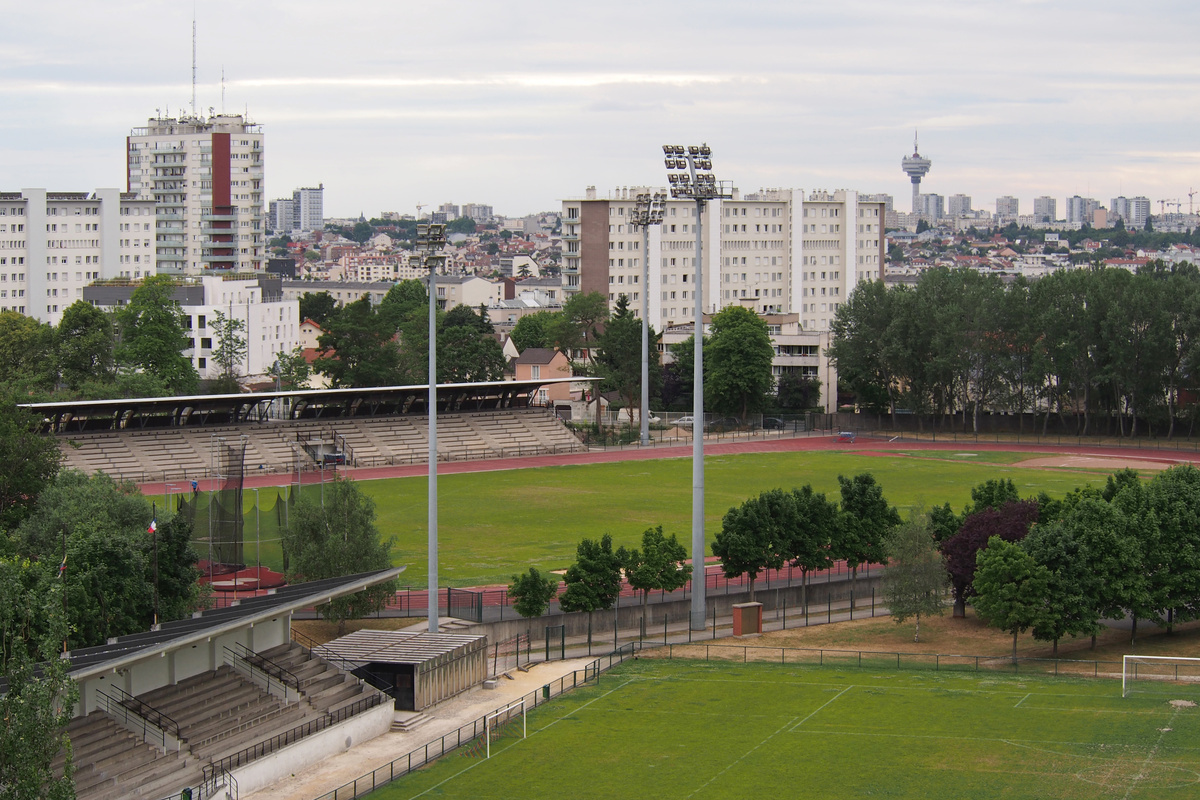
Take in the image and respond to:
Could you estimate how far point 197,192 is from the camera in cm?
18950

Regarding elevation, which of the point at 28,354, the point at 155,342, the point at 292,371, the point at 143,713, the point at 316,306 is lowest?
the point at 143,713

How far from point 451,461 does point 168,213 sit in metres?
117

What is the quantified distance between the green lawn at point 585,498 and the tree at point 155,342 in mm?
33946

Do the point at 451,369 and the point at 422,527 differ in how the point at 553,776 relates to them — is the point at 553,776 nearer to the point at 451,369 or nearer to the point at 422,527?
the point at 422,527

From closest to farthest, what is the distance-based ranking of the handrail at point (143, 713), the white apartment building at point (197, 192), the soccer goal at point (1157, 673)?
the handrail at point (143, 713) < the soccer goal at point (1157, 673) < the white apartment building at point (197, 192)

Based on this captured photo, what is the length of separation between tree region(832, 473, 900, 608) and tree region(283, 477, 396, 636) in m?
16.9

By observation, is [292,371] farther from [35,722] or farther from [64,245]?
[35,722]

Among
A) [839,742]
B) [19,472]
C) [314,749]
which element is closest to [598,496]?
[19,472]

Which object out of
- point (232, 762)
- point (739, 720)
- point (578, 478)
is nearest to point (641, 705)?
point (739, 720)

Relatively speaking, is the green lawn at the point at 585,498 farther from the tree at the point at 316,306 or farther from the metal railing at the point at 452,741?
the tree at the point at 316,306

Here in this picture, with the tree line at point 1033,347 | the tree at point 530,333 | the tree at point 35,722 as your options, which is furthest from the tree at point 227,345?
the tree at point 35,722

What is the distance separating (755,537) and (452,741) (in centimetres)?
1730

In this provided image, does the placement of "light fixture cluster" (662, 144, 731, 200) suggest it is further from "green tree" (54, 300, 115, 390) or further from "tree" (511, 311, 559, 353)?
"tree" (511, 311, 559, 353)

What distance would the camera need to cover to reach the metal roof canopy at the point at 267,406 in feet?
244
